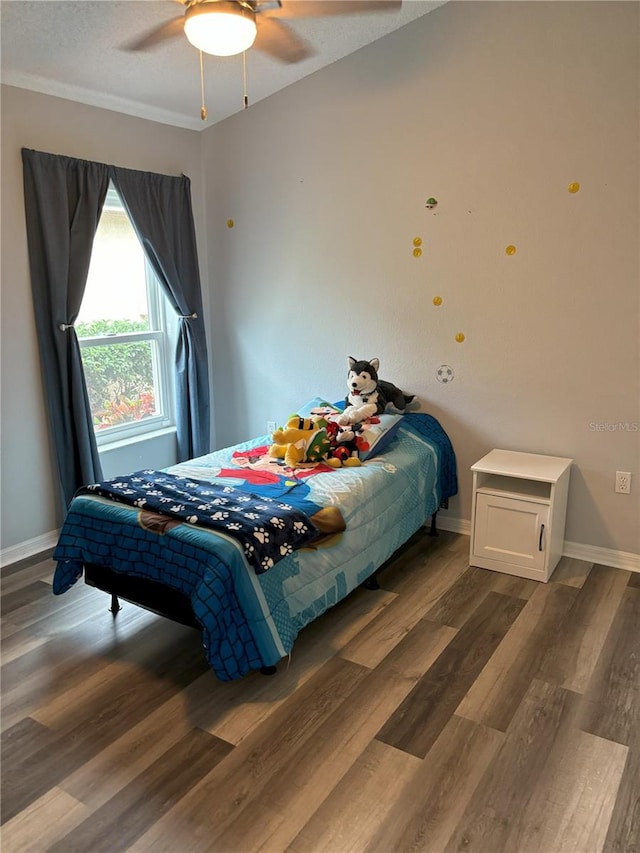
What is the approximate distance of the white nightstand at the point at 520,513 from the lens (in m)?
2.93

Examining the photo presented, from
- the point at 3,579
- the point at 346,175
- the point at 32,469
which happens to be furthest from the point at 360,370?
the point at 3,579

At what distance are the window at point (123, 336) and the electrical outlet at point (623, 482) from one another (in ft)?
8.97

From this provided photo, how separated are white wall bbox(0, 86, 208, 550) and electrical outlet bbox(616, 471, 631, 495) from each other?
2915 millimetres

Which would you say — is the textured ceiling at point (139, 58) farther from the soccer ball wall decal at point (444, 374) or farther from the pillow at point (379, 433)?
the pillow at point (379, 433)

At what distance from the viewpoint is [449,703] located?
2152mm

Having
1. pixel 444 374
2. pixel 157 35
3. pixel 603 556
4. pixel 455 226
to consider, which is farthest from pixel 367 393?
pixel 157 35

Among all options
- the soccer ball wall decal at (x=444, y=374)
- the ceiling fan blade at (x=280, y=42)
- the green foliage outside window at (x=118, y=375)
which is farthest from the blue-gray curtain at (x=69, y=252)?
the soccer ball wall decal at (x=444, y=374)

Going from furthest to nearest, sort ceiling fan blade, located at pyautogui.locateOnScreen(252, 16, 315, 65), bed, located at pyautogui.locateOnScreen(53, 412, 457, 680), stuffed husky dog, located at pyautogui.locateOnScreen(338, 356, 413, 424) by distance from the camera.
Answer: stuffed husky dog, located at pyautogui.locateOnScreen(338, 356, 413, 424) < ceiling fan blade, located at pyautogui.locateOnScreen(252, 16, 315, 65) < bed, located at pyautogui.locateOnScreen(53, 412, 457, 680)

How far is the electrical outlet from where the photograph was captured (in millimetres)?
3043

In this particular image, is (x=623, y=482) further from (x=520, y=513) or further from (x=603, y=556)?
(x=520, y=513)

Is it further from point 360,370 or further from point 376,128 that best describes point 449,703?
point 376,128

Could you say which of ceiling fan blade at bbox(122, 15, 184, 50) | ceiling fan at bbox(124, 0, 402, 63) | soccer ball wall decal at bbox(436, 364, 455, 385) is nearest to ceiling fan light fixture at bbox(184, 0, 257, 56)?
ceiling fan at bbox(124, 0, 402, 63)

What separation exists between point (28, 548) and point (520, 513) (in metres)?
2.52

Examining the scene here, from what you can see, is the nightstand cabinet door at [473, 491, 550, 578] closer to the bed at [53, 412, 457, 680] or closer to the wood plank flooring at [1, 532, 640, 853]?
the wood plank flooring at [1, 532, 640, 853]
